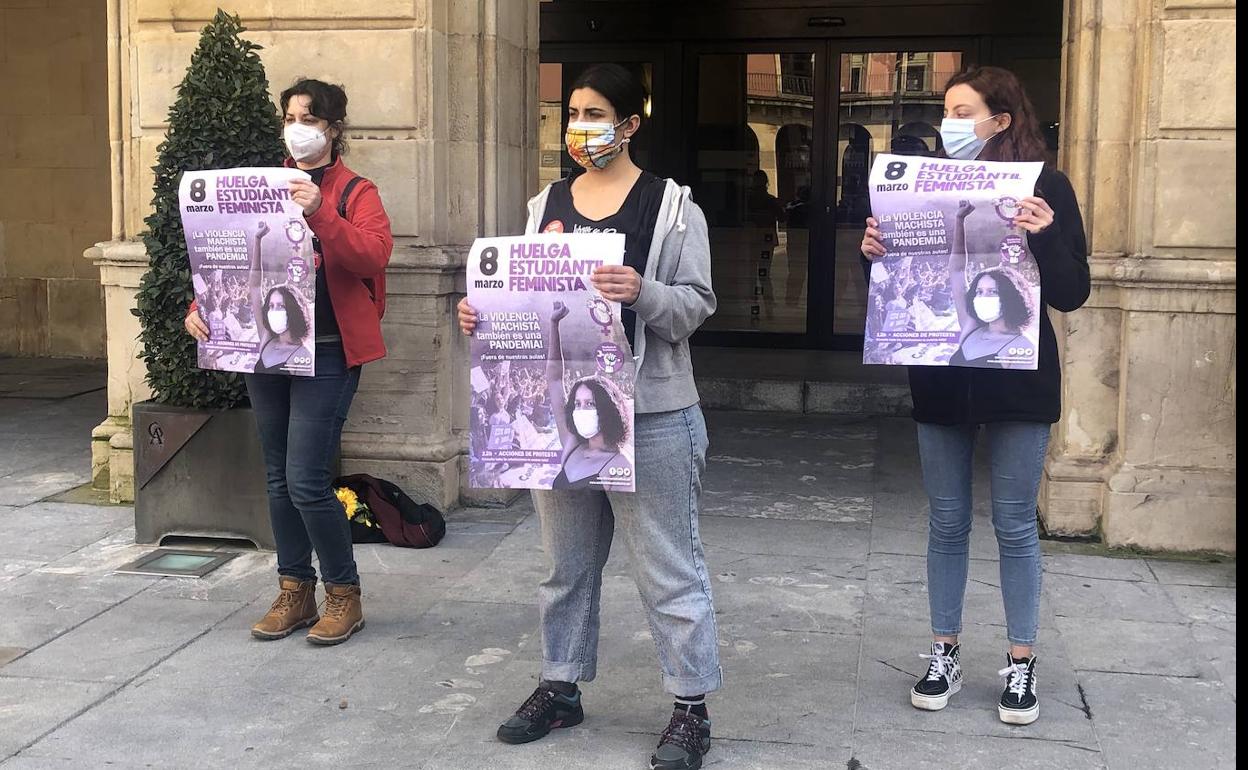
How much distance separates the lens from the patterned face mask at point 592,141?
11.8 feet

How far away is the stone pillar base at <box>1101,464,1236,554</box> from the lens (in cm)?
580

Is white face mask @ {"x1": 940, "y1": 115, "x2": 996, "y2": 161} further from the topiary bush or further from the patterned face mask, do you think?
the topiary bush

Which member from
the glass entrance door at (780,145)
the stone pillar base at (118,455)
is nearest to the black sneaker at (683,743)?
the stone pillar base at (118,455)

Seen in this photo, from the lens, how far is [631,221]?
362 cm

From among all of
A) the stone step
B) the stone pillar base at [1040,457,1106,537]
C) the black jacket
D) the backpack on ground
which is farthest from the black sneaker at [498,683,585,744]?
the stone step

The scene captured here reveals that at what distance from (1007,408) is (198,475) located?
3616 mm

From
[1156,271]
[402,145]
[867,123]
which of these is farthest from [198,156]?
[867,123]

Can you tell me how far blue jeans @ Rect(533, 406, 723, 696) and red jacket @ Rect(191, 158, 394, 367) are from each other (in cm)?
116

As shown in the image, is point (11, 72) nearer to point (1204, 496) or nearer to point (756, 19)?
Answer: point (756, 19)

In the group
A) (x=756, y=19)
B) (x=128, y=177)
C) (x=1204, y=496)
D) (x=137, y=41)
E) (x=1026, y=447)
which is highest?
(x=756, y=19)

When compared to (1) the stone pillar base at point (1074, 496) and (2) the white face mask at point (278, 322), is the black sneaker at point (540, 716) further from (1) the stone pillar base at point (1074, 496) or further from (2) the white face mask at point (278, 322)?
(1) the stone pillar base at point (1074, 496)

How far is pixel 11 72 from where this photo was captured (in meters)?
11.3

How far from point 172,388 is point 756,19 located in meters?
6.56

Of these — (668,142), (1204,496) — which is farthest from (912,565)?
(668,142)
